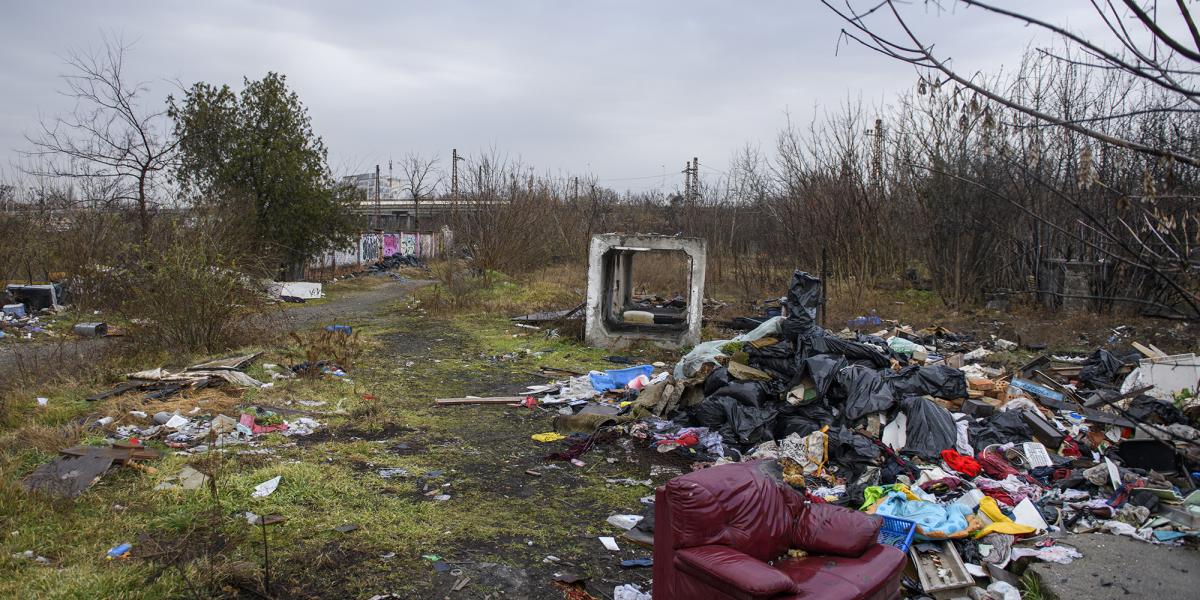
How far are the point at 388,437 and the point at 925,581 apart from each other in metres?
4.94

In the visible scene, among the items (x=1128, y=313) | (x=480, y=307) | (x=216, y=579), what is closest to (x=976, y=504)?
(x=216, y=579)

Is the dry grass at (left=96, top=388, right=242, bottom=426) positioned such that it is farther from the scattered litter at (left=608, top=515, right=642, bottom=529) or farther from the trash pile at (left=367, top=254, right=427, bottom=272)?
the trash pile at (left=367, top=254, right=427, bottom=272)

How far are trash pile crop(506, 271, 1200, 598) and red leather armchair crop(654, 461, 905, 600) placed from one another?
Result: 0.74 m

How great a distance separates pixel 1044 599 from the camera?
13.5 feet

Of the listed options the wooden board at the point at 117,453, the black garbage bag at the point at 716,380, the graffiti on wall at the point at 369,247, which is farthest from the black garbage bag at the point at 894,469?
the graffiti on wall at the point at 369,247

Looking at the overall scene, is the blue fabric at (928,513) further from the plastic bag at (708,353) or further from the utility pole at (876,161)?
the utility pole at (876,161)

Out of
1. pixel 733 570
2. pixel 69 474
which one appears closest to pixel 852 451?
pixel 733 570

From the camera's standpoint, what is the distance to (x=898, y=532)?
4.71 meters

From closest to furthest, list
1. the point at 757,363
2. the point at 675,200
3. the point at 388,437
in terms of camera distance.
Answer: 1. the point at 388,437
2. the point at 757,363
3. the point at 675,200

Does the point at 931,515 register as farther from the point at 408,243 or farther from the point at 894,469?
the point at 408,243

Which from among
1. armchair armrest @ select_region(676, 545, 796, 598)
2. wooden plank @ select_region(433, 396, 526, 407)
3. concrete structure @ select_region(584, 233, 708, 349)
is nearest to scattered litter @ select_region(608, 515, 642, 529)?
armchair armrest @ select_region(676, 545, 796, 598)

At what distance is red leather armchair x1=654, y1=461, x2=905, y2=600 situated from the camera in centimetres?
346

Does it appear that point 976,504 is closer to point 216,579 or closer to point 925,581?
point 925,581

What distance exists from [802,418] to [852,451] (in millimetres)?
822
